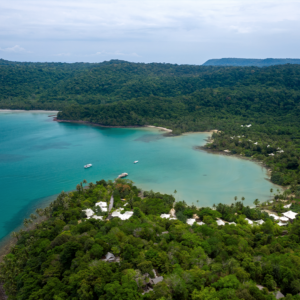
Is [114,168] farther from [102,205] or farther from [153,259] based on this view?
[153,259]

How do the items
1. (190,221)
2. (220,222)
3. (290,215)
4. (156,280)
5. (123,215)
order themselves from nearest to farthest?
(156,280) → (220,222) → (190,221) → (123,215) → (290,215)

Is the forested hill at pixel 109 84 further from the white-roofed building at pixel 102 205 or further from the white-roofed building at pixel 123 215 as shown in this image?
the white-roofed building at pixel 123 215

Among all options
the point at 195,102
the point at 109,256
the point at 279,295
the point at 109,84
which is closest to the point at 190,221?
the point at 109,256

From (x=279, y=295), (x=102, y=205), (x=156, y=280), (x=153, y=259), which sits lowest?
(x=279, y=295)

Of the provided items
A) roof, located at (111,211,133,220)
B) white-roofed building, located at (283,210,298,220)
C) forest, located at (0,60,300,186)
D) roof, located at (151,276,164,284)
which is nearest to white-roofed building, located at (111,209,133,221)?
roof, located at (111,211,133,220)

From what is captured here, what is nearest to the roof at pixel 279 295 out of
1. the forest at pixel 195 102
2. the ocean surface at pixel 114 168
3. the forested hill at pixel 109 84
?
the ocean surface at pixel 114 168

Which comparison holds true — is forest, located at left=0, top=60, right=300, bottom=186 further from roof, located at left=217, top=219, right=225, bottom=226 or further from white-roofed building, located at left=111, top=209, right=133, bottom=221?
white-roofed building, located at left=111, top=209, right=133, bottom=221
